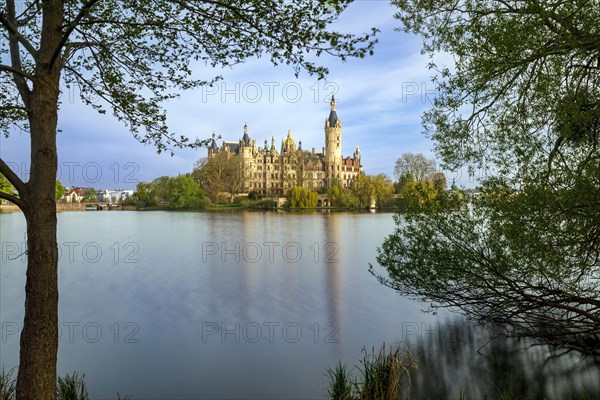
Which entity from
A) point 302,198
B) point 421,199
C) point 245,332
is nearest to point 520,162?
point 421,199

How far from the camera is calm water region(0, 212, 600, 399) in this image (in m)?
6.20

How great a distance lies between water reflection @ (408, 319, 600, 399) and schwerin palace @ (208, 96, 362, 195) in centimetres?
7377

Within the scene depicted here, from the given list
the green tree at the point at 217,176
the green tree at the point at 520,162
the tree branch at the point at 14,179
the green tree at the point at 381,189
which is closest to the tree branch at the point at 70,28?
the tree branch at the point at 14,179

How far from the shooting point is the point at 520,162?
488cm

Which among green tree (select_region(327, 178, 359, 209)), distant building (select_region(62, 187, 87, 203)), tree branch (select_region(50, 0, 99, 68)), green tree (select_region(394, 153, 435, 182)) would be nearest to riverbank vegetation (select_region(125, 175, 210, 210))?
green tree (select_region(327, 178, 359, 209))

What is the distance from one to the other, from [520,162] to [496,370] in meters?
3.25

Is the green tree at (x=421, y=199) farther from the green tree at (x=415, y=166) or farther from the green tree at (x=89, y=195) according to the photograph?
the green tree at (x=89, y=195)

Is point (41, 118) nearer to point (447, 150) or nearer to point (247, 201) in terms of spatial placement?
point (447, 150)

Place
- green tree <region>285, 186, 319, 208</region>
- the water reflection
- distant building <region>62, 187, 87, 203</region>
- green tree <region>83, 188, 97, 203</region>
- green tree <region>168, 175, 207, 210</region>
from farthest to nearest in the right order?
green tree <region>83, 188, 97, 203</region> → distant building <region>62, 187, 87, 203</region> → green tree <region>168, 175, 207, 210</region> → green tree <region>285, 186, 319, 208</region> → the water reflection

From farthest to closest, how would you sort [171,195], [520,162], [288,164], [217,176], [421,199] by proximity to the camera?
1. [288,164]
2. [217,176]
3. [171,195]
4. [421,199]
5. [520,162]

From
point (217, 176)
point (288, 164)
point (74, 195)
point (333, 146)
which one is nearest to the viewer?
point (217, 176)

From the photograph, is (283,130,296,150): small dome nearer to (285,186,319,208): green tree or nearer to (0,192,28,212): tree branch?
(285,186,319,208): green tree

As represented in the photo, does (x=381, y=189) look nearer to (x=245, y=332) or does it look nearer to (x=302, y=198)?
(x=302, y=198)

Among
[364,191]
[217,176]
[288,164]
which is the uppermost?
[288,164]
